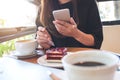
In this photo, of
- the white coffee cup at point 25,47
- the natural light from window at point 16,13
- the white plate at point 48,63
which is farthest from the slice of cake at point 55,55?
the natural light from window at point 16,13

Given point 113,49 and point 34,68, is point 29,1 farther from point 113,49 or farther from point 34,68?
point 34,68

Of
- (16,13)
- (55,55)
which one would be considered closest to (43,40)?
(55,55)

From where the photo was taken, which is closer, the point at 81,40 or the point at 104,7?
the point at 81,40

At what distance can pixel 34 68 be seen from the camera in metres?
0.75

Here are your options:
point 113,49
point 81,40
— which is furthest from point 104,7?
point 81,40

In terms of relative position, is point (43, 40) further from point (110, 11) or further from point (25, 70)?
point (110, 11)

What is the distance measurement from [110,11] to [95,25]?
1290 mm

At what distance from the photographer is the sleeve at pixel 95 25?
1.16 metres

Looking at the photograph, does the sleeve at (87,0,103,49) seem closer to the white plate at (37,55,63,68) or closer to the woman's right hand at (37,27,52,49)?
the woman's right hand at (37,27,52,49)

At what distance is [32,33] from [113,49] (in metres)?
0.98

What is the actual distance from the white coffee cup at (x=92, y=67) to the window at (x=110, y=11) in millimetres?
2015

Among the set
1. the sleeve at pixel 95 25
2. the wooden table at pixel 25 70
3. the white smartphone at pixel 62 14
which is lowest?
the wooden table at pixel 25 70

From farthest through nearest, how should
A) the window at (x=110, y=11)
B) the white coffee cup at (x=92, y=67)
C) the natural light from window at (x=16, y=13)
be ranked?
the window at (x=110, y=11) → the natural light from window at (x=16, y=13) → the white coffee cup at (x=92, y=67)

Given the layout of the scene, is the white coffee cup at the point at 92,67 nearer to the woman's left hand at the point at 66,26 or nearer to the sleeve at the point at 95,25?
the woman's left hand at the point at 66,26
